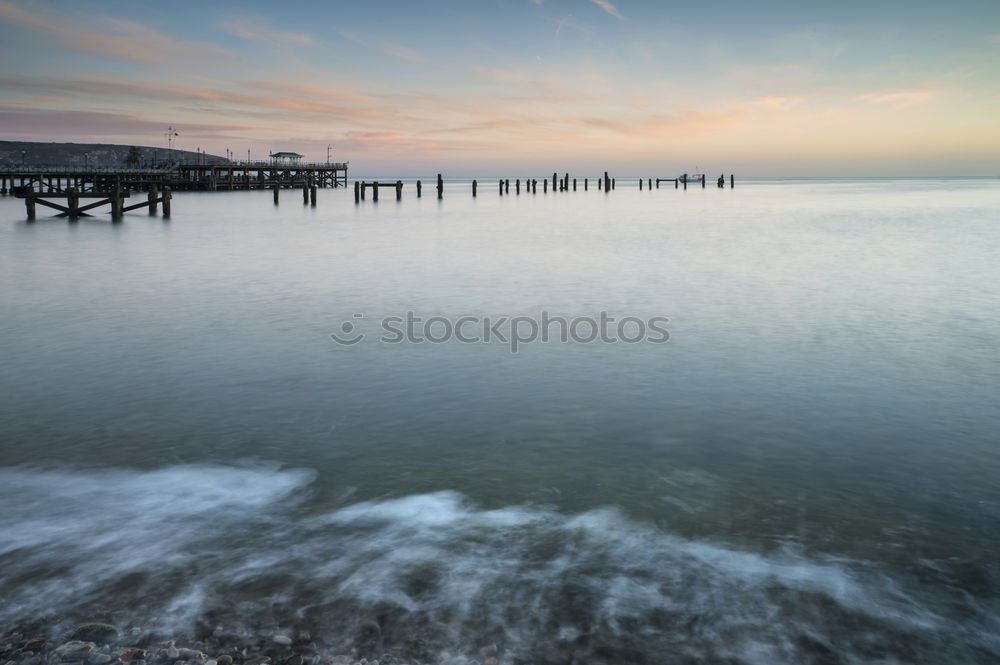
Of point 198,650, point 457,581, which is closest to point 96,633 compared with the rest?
point 198,650

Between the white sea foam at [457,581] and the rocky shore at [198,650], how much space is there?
12 cm

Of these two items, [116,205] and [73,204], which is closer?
[116,205]

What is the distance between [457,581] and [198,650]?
1.56 m

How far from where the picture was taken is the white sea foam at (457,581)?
429 cm

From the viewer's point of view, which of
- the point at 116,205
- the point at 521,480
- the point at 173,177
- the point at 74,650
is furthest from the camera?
the point at 173,177

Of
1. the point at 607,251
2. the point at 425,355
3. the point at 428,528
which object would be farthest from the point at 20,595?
the point at 607,251

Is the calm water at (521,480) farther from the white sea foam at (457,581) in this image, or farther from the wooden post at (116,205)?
the wooden post at (116,205)

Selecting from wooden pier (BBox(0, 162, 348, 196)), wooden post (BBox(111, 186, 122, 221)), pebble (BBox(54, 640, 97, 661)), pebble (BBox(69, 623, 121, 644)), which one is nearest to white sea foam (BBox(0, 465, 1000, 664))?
pebble (BBox(69, 623, 121, 644))

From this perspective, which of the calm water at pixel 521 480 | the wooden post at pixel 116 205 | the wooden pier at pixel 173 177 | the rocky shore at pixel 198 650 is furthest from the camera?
the wooden pier at pixel 173 177

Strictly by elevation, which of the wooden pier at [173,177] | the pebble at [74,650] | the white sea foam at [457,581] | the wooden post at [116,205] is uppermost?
the wooden pier at [173,177]

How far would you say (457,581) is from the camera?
487cm

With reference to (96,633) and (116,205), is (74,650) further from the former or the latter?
(116,205)

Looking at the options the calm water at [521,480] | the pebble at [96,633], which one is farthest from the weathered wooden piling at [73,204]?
the pebble at [96,633]

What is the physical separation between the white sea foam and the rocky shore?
0.12m
